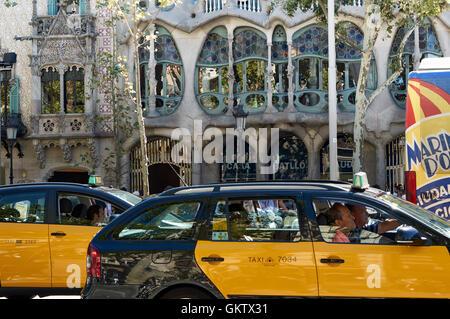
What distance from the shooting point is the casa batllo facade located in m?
23.2

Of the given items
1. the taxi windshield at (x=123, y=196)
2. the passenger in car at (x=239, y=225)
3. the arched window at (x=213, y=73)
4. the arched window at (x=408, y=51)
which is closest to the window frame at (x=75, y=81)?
the arched window at (x=213, y=73)

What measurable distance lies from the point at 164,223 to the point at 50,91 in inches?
794

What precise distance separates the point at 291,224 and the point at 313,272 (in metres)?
0.48

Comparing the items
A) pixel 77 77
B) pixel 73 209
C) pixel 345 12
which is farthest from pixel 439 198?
pixel 77 77

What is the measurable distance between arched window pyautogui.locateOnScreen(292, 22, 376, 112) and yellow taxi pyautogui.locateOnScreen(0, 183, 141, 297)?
15.5 m

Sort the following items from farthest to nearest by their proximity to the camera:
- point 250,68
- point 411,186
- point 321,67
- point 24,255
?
1. point 250,68
2. point 321,67
3. point 411,186
4. point 24,255

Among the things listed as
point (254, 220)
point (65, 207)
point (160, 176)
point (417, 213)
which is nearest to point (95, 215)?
point (65, 207)

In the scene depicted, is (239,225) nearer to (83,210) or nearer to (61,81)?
(83,210)

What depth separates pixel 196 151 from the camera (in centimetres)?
2397

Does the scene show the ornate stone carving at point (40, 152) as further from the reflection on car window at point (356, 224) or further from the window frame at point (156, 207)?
the reflection on car window at point (356, 224)

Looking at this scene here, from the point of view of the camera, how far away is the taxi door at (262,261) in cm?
584

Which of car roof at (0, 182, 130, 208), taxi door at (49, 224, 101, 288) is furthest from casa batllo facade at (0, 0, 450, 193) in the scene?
taxi door at (49, 224, 101, 288)

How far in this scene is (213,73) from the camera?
957 inches
